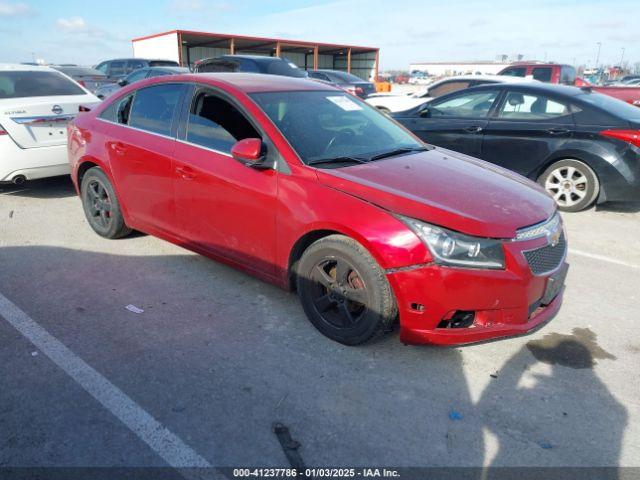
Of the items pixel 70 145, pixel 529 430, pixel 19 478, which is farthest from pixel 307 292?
pixel 70 145

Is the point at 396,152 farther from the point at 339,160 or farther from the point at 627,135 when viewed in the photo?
the point at 627,135

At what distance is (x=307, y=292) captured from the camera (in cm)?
337

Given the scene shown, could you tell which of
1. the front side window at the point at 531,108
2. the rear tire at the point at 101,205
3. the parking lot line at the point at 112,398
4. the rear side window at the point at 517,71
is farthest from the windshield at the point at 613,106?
the rear side window at the point at 517,71

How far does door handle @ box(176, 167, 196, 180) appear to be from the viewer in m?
3.86

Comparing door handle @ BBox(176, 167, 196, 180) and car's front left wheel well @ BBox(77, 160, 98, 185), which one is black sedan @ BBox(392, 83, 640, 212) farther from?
car's front left wheel well @ BBox(77, 160, 98, 185)

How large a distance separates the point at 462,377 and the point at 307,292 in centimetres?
110

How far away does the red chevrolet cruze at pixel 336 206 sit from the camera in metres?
2.82

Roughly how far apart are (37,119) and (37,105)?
0.61ft

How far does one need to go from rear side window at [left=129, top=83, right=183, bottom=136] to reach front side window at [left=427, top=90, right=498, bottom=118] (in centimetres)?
433

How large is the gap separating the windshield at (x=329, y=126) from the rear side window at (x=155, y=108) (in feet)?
2.82

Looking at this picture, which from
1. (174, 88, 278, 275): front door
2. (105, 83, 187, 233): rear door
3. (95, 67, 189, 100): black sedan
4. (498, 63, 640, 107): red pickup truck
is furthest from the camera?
(498, 63, 640, 107): red pickup truck

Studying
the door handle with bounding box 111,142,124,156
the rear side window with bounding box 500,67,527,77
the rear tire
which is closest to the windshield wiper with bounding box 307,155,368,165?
the door handle with bounding box 111,142,124,156

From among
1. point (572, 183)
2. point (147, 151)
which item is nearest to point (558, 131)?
point (572, 183)

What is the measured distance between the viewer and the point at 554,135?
250 inches
